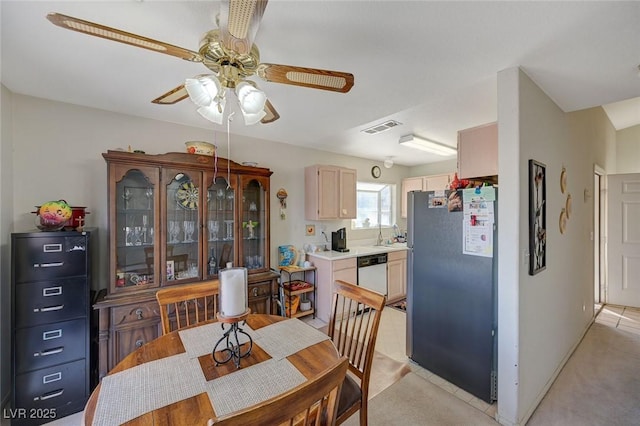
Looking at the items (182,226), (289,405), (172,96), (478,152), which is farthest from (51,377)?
(478,152)

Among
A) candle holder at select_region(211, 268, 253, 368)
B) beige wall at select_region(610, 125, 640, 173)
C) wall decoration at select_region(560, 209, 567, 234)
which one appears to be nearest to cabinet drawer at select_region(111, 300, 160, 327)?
candle holder at select_region(211, 268, 253, 368)

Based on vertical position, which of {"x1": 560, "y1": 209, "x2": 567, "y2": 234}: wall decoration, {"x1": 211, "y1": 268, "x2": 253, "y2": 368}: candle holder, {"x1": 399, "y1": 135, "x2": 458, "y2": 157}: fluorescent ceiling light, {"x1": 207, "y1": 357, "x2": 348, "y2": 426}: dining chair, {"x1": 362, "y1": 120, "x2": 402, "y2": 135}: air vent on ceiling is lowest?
{"x1": 207, "y1": 357, "x2": 348, "y2": 426}: dining chair

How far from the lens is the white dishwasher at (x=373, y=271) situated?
3695mm

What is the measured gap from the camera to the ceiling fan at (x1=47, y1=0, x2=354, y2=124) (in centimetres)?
93

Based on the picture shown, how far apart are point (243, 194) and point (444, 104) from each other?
2.27 metres

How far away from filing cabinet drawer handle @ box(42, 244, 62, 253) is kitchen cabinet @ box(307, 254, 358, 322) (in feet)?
8.37

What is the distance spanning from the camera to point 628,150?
168 inches

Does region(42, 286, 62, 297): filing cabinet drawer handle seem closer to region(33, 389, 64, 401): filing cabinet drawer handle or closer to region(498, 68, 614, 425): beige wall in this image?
region(33, 389, 64, 401): filing cabinet drawer handle

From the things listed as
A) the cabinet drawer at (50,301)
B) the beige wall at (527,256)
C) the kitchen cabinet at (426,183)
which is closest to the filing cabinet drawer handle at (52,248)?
the cabinet drawer at (50,301)

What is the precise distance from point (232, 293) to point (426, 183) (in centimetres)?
447

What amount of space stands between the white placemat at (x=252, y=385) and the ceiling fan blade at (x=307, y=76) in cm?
137

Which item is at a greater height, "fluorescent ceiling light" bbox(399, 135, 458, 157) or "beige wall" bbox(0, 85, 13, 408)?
"fluorescent ceiling light" bbox(399, 135, 458, 157)

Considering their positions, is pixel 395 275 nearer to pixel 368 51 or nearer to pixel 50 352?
pixel 368 51

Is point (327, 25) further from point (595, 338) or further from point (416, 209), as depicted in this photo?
point (595, 338)
